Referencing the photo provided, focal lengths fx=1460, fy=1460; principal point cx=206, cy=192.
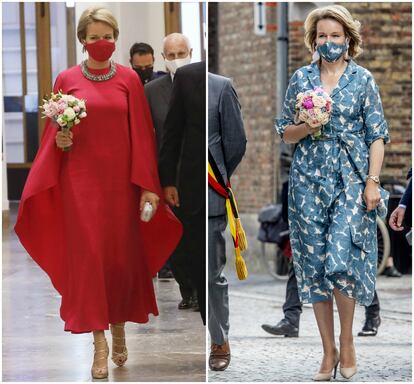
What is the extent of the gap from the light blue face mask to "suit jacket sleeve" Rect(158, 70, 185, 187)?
71cm

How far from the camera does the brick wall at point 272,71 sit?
16656mm

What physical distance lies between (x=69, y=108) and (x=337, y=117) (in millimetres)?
1308

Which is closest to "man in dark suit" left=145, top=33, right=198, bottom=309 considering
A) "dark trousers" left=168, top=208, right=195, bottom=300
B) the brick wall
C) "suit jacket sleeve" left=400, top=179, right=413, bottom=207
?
"dark trousers" left=168, top=208, right=195, bottom=300

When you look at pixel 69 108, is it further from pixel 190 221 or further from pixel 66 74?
pixel 190 221

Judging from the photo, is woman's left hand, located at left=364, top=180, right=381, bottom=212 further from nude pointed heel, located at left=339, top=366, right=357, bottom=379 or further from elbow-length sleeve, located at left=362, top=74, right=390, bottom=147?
nude pointed heel, located at left=339, top=366, right=357, bottom=379

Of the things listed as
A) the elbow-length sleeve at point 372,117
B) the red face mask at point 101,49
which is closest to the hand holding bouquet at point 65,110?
the red face mask at point 101,49

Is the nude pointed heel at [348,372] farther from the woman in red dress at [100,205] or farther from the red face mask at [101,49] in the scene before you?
the red face mask at [101,49]

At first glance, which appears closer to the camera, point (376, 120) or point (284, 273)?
point (376, 120)

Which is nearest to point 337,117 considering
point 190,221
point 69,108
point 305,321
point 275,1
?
point 190,221

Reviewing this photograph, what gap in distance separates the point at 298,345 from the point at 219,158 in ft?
7.14

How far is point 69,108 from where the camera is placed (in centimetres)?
684

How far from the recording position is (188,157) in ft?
23.1

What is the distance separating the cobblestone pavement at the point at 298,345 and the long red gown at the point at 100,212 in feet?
2.64

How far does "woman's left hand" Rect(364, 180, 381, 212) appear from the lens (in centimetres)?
708
